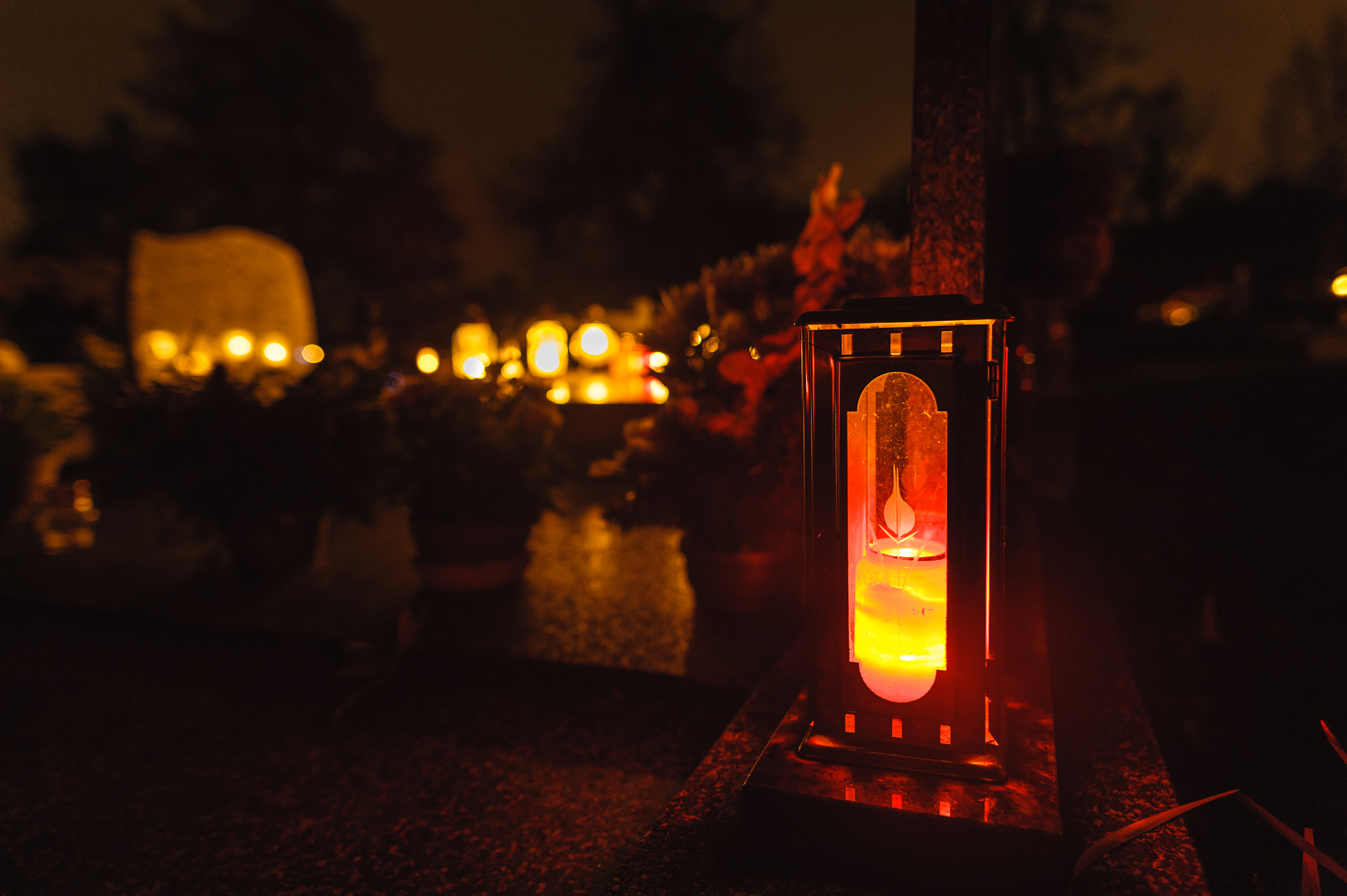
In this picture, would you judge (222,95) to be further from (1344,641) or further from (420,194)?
(1344,641)

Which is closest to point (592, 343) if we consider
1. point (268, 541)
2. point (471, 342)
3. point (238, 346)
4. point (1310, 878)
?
point (471, 342)

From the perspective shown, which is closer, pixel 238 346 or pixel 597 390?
pixel 597 390

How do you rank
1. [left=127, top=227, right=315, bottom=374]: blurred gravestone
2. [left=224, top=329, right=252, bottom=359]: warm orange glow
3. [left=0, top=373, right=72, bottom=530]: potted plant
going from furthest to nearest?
[left=224, top=329, right=252, bottom=359]: warm orange glow < [left=127, top=227, right=315, bottom=374]: blurred gravestone < [left=0, top=373, right=72, bottom=530]: potted plant

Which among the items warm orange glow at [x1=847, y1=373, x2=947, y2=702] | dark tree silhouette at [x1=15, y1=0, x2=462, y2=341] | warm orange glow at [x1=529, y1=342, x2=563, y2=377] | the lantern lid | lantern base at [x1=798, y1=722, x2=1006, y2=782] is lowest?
lantern base at [x1=798, y1=722, x2=1006, y2=782]

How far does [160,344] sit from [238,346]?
1195 mm

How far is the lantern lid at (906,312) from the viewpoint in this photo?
1.25 metres

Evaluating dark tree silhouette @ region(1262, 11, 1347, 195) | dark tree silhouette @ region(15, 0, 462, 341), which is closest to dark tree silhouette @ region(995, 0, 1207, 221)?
dark tree silhouette @ region(1262, 11, 1347, 195)

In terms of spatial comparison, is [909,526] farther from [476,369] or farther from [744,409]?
[476,369]

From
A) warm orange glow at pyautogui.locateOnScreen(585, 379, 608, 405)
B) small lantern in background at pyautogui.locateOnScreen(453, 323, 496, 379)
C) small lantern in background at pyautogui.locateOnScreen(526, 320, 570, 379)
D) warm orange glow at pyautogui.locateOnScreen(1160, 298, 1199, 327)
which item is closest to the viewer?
small lantern in background at pyautogui.locateOnScreen(526, 320, 570, 379)

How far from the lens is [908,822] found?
4.16ft

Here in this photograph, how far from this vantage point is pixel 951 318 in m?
1.25

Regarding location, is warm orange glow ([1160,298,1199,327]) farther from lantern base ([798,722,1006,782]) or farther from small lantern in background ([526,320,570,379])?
lantern base ([798,722,1006,782])

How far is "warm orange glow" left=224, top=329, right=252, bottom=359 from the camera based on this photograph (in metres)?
10.3

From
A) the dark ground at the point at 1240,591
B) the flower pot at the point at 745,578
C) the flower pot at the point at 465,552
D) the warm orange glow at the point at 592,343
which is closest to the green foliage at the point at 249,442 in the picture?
the flower pot at the point at 465,552
